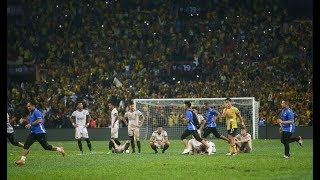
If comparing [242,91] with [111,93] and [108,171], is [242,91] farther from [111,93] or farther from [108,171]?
[108,171]

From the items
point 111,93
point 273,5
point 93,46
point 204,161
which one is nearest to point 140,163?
point 204,161

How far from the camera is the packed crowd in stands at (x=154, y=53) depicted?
42.8 meters

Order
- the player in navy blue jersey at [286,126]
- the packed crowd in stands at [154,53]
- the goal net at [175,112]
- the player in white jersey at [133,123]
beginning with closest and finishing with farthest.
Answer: the player in navy blue jersey at [286,126], the player in white jersey at [133,123], the goal net at [175,112], the packed crowd in stands at [154,53]

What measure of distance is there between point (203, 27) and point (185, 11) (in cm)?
167

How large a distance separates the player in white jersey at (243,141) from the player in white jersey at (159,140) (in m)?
2.54

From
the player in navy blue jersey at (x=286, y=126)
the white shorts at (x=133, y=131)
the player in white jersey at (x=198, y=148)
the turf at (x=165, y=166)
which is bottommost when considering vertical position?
the turf at (x=165, y=166)

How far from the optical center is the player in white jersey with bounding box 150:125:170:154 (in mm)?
26506

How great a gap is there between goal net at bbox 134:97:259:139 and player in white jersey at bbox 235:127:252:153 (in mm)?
10634

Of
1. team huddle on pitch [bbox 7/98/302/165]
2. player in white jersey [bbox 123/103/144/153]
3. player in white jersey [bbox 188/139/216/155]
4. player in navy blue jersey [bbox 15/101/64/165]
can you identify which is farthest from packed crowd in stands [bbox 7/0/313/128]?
player in navy blue jersey [bbox 15/101/64/165]

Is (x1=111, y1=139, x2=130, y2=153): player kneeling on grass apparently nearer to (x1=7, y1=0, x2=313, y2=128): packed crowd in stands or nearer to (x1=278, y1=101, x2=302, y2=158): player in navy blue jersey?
Result: (x1=278, y1=101, x2=302, y2=158): player in navy blue jersey

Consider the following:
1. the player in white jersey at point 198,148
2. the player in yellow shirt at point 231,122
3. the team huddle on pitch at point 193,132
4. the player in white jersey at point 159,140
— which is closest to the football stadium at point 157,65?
the team huddle on pitch at point 193,132

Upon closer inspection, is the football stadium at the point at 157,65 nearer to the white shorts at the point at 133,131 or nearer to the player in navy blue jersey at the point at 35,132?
the white shorts at the point at 133,131

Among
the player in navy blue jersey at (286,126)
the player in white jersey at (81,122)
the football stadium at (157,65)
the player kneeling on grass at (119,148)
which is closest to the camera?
the player in navy blue jersey at (286,126)

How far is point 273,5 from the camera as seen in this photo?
50.6 m
